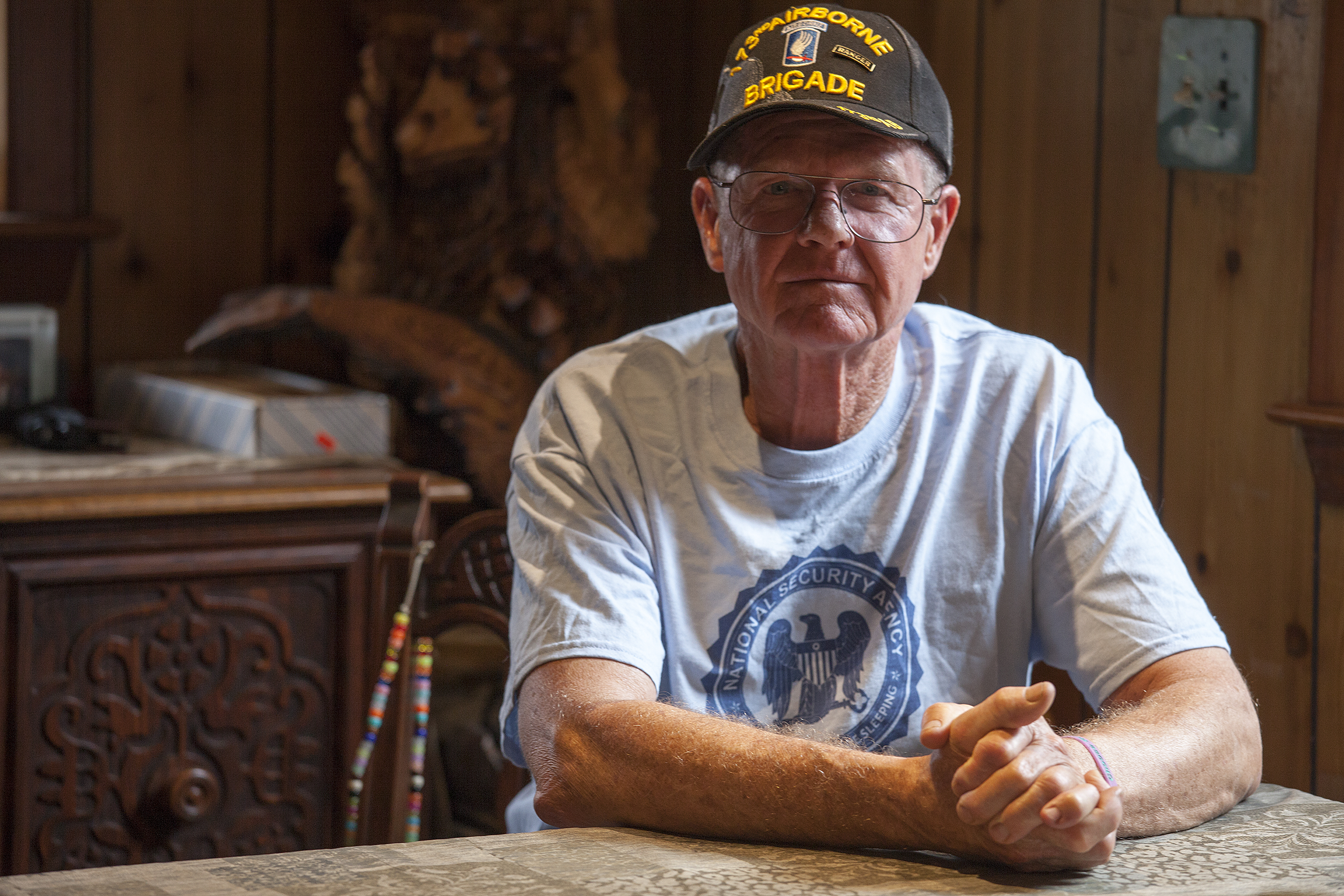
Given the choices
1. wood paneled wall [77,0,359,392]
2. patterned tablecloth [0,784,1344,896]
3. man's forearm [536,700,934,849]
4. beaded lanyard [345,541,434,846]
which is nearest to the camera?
patterned tablecloth [0,784,1344,896]

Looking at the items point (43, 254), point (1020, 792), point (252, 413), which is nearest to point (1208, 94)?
point (1020, 792)

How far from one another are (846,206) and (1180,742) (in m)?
0.51

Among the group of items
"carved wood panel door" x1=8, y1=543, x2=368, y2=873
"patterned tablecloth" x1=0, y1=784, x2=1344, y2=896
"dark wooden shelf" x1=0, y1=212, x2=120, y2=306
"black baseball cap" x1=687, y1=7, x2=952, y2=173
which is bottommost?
"carved wood panel door" x1=8, y1=543, x2=368, y2=873

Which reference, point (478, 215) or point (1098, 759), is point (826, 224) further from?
point (478, 215)

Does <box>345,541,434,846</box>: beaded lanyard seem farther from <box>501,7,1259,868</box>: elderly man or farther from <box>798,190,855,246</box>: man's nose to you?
<box>798,190,855,246</box>: man's nose

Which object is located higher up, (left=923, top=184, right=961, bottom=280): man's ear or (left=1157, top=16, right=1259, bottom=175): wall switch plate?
(left=1157, top=16, right=1259, bottom=175): wall switch plate

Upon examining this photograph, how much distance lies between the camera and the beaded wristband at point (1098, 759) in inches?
36.0

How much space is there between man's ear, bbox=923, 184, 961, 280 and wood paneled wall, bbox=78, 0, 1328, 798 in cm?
40

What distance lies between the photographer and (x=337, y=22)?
247 cm

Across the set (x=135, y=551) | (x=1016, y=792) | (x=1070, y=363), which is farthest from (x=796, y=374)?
(x=135, y=551)

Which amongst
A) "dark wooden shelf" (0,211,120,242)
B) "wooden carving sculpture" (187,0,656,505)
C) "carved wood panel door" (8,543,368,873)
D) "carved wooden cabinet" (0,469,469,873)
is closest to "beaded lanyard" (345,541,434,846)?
"carved wooden cabinet" (0,469,469,873)

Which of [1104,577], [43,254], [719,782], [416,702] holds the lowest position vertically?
[416,702]

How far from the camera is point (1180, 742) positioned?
1.00 meters

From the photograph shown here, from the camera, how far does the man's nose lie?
1.17m
